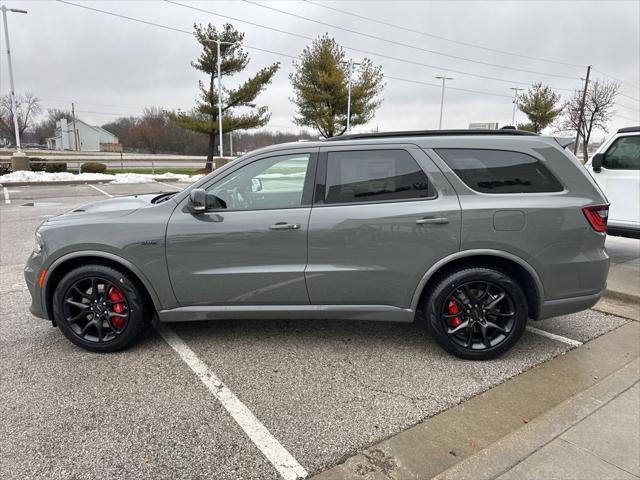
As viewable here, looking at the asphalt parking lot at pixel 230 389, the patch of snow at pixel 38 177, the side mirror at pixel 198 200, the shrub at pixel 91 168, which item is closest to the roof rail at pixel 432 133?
the side mirror at pixel 198 200

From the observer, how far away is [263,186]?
369 centimetres

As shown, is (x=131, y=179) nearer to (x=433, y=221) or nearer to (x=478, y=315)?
(x=433, y=221)

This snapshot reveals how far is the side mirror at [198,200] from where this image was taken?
11.1 feet

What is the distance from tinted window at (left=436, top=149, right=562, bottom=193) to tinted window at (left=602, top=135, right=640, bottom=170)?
4.03m

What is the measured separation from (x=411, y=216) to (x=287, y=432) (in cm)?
174

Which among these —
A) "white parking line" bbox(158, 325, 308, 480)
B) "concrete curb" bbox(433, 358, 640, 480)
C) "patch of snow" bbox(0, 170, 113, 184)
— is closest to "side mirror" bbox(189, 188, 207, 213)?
"white parking line" bbox(158, 325, 308, 480)

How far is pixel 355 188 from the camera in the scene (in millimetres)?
3494

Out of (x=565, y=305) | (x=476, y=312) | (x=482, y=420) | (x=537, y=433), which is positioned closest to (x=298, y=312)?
(x=476, y=312)

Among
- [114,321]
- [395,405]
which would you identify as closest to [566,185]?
[395,405]

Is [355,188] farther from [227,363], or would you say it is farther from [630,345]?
[630,345]

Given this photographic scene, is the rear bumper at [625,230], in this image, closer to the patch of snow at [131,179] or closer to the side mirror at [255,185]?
the side mirror at [255,185]

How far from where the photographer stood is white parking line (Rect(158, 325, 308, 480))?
2.39 meters

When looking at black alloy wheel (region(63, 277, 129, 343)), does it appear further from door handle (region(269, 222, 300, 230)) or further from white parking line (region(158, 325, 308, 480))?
door handle (region(269, 222, 300, 230))

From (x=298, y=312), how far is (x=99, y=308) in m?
1.60
